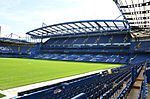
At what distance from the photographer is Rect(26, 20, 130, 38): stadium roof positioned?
42.9 meters

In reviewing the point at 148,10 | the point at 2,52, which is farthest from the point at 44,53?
the point at 148,10

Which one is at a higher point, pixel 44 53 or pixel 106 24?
pixel 106 24

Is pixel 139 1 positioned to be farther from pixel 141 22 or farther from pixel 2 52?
pixel 2 52

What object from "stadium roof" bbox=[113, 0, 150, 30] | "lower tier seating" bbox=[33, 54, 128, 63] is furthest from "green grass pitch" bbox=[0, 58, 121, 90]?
"lower tier seating" bbox=[33, 54, 128, 63]

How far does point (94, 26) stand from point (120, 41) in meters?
9.20

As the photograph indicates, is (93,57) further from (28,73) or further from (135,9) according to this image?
(28,73)

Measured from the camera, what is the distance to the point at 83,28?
49.6 m

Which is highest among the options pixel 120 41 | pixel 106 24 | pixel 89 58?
pixel 106 24

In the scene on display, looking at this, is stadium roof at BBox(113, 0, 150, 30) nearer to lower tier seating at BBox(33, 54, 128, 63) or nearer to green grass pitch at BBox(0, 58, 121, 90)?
green grass pitch at BBox(0, 58, 121, 90)

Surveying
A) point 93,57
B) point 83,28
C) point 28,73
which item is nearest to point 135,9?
point 28,73

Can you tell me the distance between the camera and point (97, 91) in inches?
251

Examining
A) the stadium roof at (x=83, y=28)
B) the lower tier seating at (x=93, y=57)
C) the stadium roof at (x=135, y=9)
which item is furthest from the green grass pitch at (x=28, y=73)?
the lower tier seating at (x=93, y=57)

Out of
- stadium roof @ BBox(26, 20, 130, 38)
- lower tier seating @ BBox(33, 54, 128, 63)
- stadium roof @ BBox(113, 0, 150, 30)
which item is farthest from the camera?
lower tier seating @ BBox(33, 54, 128, 63)

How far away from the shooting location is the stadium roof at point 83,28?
4289cm
